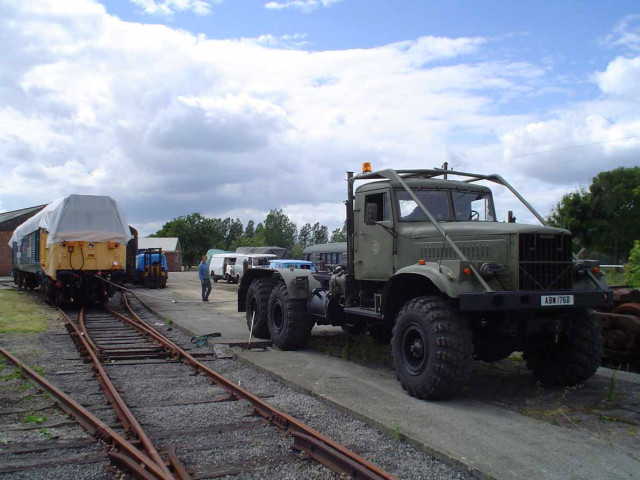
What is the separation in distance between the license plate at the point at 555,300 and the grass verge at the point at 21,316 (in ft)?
34.9

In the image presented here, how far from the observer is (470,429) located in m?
5.30

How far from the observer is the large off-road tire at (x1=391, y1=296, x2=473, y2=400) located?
6.04m

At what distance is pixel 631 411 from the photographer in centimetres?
594

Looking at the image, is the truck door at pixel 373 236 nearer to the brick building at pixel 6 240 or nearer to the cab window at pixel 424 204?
the cab window at pixel 424 204

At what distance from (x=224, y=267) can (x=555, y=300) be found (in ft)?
101

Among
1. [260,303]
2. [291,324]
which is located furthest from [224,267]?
[291,324]

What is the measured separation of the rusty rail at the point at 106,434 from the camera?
4340mm

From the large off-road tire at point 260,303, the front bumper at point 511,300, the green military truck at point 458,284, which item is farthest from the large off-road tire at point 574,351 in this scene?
the large off-road tire at point 260,303

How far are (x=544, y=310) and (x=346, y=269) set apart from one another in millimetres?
3199

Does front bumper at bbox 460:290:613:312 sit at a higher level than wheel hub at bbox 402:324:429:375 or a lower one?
higher

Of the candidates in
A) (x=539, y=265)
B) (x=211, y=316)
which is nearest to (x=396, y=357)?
(x=539, y=265)

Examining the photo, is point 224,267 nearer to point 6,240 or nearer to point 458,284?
point 6,240

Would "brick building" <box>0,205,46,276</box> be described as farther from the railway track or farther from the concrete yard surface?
the concrete yard surface

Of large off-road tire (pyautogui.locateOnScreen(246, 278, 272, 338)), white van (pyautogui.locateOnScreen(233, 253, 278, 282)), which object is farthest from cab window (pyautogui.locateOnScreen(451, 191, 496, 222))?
white van (pyautogui.locateOnScreen(233, 253, 278, 282))
